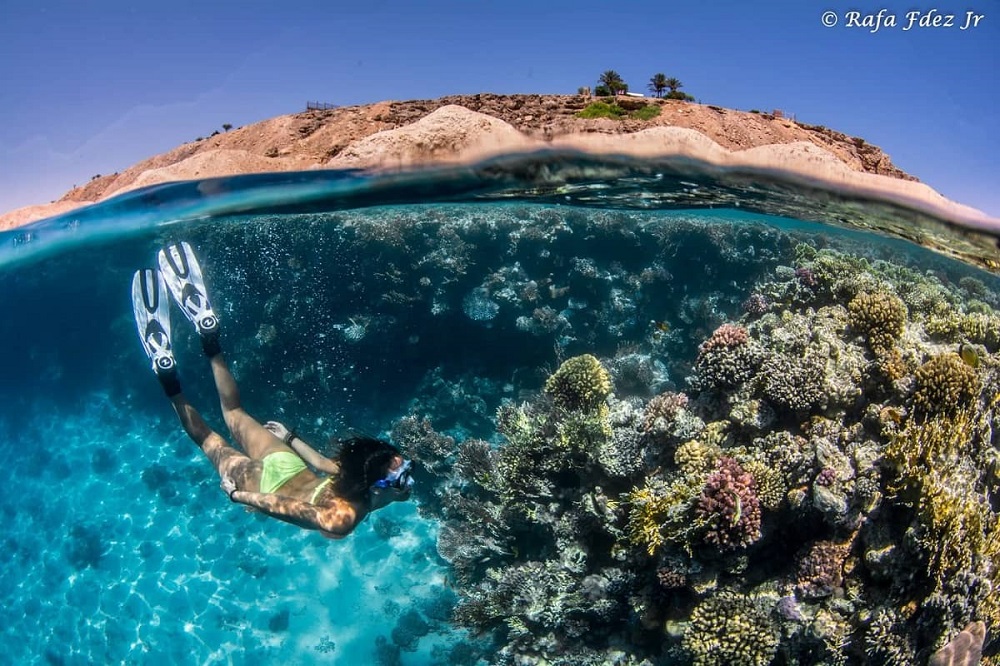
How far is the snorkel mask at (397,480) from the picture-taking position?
18.7 ft

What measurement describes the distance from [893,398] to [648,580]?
4133mm

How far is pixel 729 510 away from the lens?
550cm

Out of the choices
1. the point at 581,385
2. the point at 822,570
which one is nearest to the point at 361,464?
the point at 581,385

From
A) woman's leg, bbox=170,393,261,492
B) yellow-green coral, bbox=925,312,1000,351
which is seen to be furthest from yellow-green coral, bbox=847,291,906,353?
woman's leg, bbox=170,393,261,492

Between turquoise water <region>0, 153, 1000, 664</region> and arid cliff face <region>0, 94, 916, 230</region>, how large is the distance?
945 millimetres

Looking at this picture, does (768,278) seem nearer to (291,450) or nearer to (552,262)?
(552,262)

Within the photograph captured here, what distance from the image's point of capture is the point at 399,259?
1322cm

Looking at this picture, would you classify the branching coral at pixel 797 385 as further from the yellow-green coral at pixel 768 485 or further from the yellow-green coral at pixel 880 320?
A: the yellow-green coral at pixel 880 320

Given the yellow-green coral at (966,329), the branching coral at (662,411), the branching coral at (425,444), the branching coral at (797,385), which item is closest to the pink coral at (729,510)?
the branching coral at (662,411)

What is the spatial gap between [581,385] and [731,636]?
3.72m

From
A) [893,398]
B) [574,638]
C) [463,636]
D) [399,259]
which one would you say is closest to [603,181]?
[399,259]

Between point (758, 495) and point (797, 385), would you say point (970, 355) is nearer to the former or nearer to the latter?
point (797, 385)

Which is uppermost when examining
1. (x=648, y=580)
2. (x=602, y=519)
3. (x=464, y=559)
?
(x=602, y=519)

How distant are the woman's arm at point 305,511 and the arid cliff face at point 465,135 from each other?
6.42m
